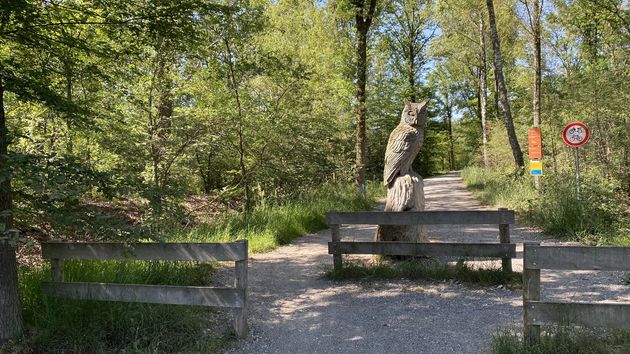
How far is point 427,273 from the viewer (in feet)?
21.1

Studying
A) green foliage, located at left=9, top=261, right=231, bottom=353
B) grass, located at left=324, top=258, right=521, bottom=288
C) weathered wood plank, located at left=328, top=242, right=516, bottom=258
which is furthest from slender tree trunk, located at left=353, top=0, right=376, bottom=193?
green foliage, located at left=9, top=261, right=231, bottom=353

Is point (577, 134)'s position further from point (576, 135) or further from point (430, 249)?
point (430, 249)

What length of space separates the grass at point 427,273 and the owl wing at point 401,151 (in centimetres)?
158

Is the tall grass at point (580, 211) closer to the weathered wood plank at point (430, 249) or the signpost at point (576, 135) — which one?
the signpost at point (576, 135)

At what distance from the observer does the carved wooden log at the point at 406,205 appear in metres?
7.25

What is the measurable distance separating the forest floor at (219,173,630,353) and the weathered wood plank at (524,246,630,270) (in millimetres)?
965

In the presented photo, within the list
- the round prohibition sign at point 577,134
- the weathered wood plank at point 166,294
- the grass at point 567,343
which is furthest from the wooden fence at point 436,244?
the round prohibition sign at point 577,134

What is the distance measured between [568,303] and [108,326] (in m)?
4.24

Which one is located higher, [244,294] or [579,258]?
[579,258]

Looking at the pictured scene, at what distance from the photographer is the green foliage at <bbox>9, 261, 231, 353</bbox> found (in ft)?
13.6

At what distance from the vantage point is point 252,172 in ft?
43.1

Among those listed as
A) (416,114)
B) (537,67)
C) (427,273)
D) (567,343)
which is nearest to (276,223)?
(416,114)

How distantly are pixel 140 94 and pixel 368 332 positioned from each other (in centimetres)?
749

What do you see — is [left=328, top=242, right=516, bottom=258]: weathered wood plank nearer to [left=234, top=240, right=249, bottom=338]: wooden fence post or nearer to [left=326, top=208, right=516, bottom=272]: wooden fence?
[left=326, top=208, right=516, bottom=272]: wooden fence
